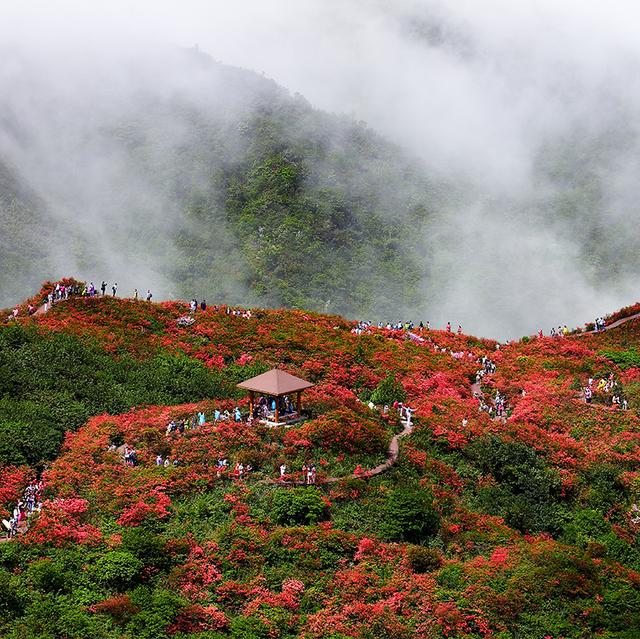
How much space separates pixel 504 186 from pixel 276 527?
253 feet

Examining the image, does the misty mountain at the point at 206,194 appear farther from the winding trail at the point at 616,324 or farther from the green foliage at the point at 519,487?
the green foliage at the point at 519,487

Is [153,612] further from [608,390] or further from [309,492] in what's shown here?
[608,390]

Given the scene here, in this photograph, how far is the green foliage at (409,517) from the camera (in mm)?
30500

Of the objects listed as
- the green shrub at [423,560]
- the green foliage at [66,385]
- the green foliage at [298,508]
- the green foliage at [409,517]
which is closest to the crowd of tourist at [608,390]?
the green foliage at [409,517]

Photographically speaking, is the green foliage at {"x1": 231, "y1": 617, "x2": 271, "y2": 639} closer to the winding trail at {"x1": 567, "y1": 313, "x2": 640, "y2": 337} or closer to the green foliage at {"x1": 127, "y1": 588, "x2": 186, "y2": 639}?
the green foliage at {"x1": 127, "y1": 588, "x2": 186, "y2": 639}

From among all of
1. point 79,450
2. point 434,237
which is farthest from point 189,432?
point 434,237

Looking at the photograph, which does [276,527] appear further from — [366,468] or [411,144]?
[411,144]

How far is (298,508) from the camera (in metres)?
30.7

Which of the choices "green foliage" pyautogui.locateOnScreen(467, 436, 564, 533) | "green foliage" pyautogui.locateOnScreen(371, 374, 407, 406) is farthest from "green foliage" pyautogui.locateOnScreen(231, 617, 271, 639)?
"green foliage" pyautogui.locateOnScreen(371, 374, 407, 406)

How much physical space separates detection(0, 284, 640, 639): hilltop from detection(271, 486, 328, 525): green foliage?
76 millimetres

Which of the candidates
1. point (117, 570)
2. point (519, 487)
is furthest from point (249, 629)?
point (519, 487)

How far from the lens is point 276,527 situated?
30141mm

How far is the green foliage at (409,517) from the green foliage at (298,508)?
2.25 metres

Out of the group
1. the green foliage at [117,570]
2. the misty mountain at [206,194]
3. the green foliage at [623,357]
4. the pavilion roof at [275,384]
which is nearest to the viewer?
the green foliage at [117,570]
